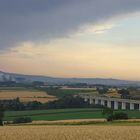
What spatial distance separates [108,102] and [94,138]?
363 ft

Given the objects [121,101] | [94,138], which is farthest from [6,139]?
[121,101]

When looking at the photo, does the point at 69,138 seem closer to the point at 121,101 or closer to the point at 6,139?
the point at 6,139

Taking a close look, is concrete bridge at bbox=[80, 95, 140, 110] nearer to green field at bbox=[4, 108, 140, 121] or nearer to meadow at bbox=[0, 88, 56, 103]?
meadow at bbox=[0, 88, 56, 103]

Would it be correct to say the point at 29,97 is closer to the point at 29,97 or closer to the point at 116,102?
the point at 29,97

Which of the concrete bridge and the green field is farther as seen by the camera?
the concrete bridge

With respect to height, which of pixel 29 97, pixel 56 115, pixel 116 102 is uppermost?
pixel 29 97

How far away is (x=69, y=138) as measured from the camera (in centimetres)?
2930

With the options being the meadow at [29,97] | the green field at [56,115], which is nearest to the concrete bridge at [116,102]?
the meadow at [29,97]

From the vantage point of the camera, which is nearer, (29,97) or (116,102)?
(29,97)

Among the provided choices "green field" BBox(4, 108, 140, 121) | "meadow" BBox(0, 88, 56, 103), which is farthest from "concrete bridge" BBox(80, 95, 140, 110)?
"green field" BBox(4, 108, 140, 121)

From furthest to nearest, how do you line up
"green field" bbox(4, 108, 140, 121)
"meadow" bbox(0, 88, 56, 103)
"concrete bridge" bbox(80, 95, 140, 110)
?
1. "concrete bridge" bbox(80, 95, 140, 110)
2. "meadow" bbox(0, 88, 56, 103)
3. "green field" bbox(4, 108, 140, 121)

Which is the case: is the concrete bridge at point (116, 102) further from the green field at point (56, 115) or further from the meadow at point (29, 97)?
the green field at point (56, 115)

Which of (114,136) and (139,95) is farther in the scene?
(139,95)

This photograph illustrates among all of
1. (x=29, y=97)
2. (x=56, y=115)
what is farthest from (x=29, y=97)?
(x=56, y=115)
